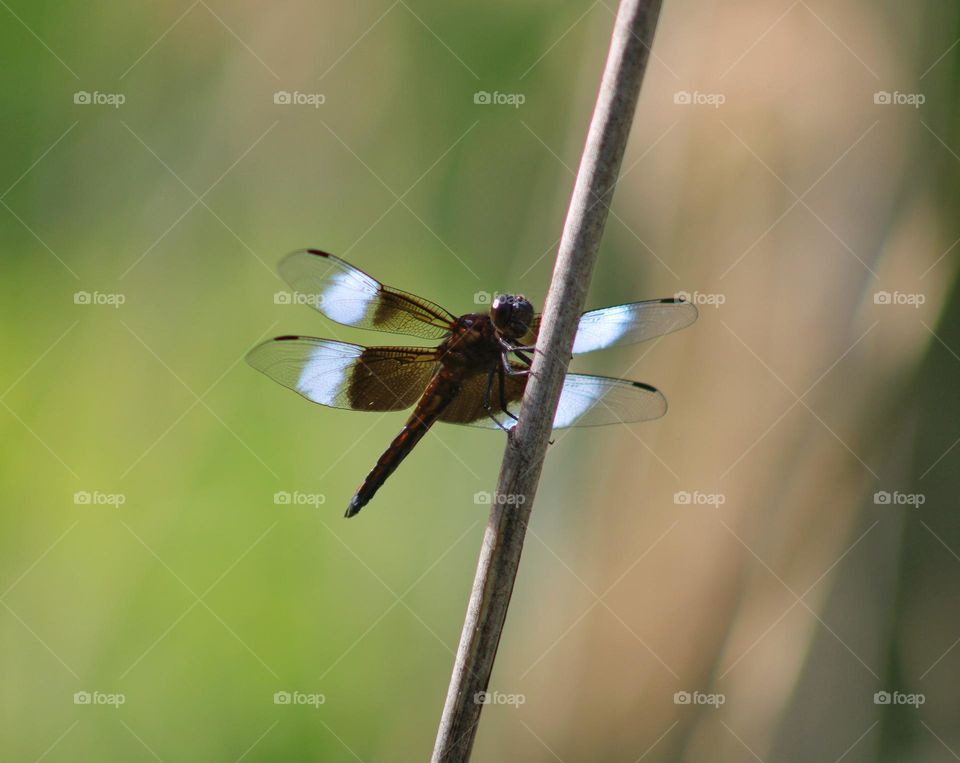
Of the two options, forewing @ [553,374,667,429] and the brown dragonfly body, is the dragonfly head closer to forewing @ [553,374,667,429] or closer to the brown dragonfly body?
the brown dragonfly body

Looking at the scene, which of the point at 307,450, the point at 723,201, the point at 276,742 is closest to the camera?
the point at 723,201

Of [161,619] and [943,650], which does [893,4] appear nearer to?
[943,650]

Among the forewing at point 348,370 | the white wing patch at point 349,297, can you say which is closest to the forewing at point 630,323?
the forewing at point 348,370

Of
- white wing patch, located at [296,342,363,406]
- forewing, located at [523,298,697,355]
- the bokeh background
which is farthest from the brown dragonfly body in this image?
the bokeh background

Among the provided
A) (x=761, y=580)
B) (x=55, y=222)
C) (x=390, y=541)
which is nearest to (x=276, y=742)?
(x=390, y=541)

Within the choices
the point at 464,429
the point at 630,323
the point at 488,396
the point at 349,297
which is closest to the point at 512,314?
the point at 488,396

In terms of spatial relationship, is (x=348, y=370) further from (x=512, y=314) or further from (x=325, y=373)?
(x=512, y=314)
